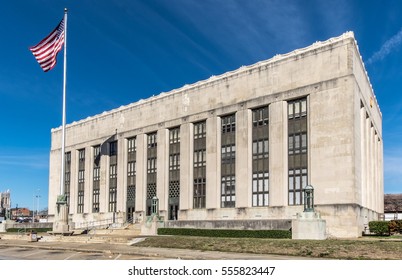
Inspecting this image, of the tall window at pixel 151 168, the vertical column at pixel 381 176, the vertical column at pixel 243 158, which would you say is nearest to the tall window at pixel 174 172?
the tall window at pixel 151 168

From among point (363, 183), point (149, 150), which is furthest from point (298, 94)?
point (149, 150)

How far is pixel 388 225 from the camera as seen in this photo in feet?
136

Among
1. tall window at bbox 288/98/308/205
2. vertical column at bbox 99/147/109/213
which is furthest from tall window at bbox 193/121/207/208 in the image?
vertical column at bbox 99/147/109/213

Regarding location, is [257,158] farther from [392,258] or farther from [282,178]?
[392,258]

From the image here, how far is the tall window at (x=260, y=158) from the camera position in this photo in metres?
49.3

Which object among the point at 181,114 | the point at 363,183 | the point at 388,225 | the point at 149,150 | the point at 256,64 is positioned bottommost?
the point at 388,225

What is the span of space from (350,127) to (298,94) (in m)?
6.57

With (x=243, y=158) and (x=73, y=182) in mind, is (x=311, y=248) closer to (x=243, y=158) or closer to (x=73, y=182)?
(x=243, y=158)

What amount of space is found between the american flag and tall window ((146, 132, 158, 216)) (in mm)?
20663

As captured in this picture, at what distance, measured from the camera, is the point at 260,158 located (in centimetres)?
5006

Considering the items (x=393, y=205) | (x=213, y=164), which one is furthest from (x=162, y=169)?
(x=393, y=205)

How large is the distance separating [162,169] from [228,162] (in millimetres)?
10723

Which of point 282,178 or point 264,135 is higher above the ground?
point 264,135

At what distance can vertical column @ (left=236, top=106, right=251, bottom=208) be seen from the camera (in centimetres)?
5041
